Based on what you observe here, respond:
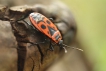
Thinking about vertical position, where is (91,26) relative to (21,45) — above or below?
below

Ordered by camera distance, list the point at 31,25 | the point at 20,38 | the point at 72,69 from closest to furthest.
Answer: the point at 20,38 → the point at 31,25 → the point at 72,69

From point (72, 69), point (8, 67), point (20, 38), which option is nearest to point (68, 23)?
point (20, 38)

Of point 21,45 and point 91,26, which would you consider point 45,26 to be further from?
point 91,26

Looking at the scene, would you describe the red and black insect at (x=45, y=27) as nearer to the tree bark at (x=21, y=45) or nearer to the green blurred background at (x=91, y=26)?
the tree bark at (x=21, y=45)

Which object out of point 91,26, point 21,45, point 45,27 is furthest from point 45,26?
point 91,26

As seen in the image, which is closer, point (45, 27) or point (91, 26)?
point (45, 27)

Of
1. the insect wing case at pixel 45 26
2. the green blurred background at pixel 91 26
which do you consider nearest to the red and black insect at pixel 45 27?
the insect wing case at pixel 45 26

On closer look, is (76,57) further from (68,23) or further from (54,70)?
(68,23)
